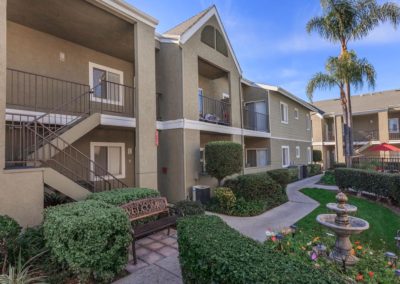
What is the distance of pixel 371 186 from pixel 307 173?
9.85m

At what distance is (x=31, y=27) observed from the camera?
26.3 ft

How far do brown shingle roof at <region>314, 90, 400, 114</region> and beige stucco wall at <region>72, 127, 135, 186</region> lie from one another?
83.8 ft

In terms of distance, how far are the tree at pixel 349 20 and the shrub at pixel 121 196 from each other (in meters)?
14.4

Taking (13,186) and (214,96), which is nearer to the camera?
(13,186)

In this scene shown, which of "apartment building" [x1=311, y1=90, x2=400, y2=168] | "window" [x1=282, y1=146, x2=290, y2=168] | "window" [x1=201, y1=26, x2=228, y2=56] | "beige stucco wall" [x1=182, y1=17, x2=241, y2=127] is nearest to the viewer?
"beige stucco wall" [x1=182, y1=17, x2=241, y2=127]

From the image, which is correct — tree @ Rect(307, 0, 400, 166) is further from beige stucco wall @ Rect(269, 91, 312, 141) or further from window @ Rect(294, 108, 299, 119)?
window @ Rect(294, 108, 299, 119)

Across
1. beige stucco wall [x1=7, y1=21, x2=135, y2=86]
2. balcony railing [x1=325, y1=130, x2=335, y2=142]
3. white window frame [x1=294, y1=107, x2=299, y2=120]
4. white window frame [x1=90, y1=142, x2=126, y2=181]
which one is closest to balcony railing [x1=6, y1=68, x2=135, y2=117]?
beige stucco wall [x1=7, y1=21, x2=135, y2=86]

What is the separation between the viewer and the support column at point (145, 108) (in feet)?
26.2

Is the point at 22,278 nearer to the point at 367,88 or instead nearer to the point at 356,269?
the point at 356,269

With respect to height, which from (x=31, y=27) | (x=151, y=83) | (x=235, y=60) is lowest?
(x=151, y=83)

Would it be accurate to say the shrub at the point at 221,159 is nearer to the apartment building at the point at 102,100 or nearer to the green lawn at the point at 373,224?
the apartment building at the point at 102,100

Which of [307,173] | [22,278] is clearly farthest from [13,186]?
[307,173]

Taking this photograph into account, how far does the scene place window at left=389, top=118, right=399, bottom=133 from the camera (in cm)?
2515

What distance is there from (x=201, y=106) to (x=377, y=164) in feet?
42.7
